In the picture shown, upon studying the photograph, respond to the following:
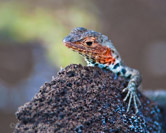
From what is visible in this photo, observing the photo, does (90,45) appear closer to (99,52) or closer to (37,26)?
(99,52)

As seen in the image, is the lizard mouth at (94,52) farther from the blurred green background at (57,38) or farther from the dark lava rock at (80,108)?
the blurred green background at (57,38)

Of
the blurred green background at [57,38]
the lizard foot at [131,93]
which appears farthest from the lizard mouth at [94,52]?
the blurred green background at [57,38]

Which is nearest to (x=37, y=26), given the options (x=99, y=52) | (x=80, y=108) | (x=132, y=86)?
(x=99, y=52)

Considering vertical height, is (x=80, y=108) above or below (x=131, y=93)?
below

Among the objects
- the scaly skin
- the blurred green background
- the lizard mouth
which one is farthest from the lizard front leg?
the blurred green background

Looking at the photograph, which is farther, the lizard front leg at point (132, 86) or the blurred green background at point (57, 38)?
the blurred green background at point (57, 38)

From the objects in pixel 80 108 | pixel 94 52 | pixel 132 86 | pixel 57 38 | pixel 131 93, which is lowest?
pixel 80 108
